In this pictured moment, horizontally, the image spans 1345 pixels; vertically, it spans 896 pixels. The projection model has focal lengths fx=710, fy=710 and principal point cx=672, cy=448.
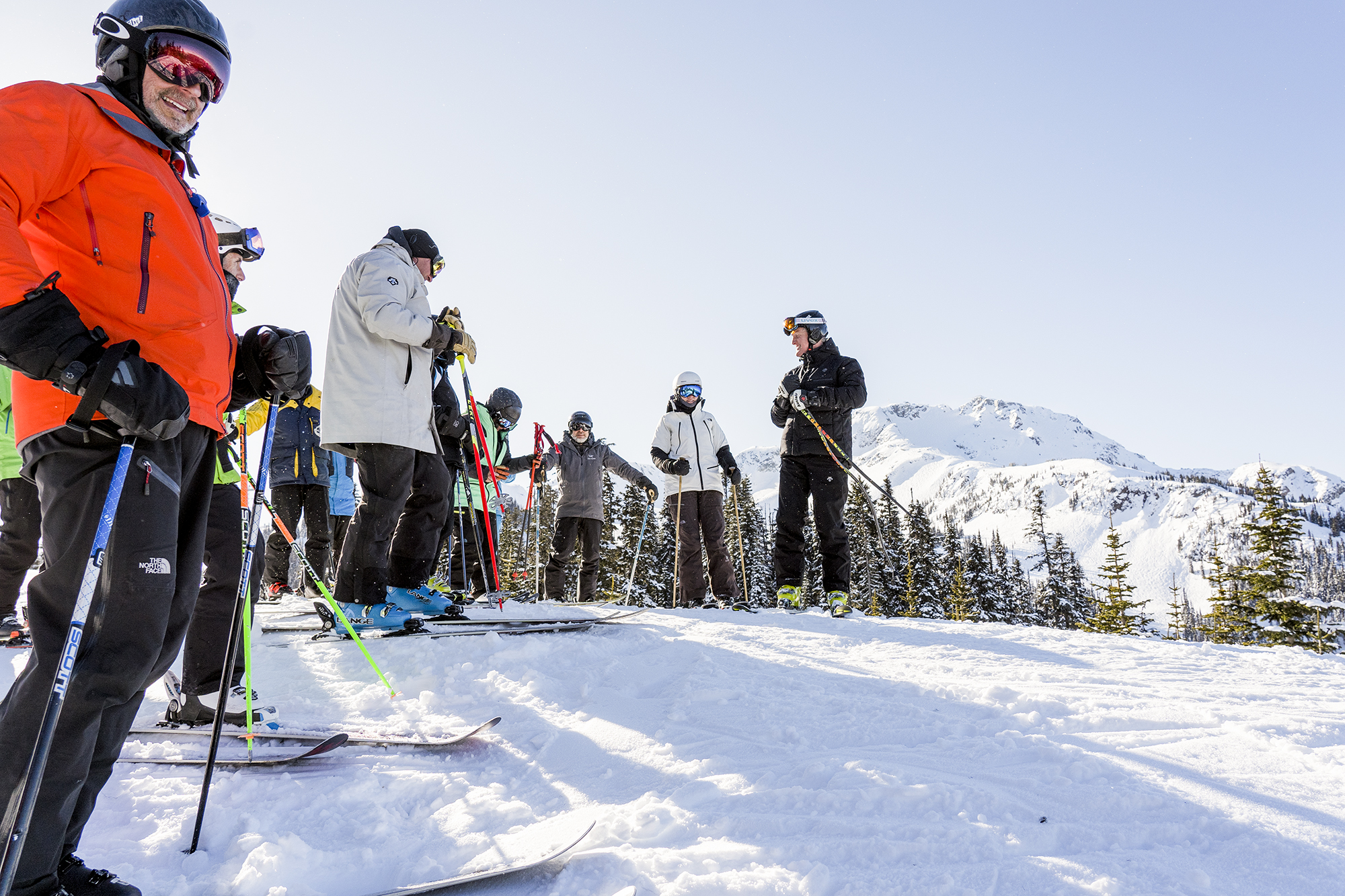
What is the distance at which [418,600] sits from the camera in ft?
15.8

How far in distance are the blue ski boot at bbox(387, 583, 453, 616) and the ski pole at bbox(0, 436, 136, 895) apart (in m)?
3.20

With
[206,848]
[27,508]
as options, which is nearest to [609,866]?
[206,848]

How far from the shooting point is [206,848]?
1.88 meters

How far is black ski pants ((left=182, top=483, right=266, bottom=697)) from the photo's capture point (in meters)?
2.94

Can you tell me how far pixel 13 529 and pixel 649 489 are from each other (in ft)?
19.7

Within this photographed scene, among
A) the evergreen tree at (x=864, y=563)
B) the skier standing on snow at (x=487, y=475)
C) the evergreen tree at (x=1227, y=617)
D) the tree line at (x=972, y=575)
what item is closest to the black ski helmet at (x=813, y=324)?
the skier standing on snow at (x=487, y=475)

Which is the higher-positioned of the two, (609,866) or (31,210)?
(31,210)

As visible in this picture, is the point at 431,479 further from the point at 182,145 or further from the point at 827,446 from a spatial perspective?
the point at 827,446

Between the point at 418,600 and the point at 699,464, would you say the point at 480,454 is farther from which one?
the point at 699,464

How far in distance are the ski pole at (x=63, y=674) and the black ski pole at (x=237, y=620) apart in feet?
1.55

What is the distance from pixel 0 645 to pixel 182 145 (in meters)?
3.91

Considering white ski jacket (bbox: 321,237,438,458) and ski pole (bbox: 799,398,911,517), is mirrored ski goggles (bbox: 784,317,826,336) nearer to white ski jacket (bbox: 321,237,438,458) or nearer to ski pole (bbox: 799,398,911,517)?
ski pole (bbox: 799,398,911,517)

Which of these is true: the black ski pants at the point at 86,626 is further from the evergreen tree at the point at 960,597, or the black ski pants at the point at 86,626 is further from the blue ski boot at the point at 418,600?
the evergreen tree at the point at 960,597

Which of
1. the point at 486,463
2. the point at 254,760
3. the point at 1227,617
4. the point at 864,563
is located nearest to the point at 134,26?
the point at 254,760
